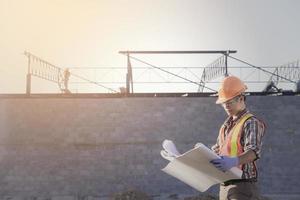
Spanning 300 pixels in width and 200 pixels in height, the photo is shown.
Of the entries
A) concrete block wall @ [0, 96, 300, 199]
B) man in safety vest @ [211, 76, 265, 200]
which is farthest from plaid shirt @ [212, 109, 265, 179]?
concrete block wall @ [0, 96, 300, 199]

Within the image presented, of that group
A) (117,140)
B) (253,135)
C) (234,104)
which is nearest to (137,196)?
(117,140)

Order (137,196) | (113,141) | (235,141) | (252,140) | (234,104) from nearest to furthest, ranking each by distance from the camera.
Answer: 1. (252,140)
2. (235,141)
3. (234,104)
4. (137,196)
5. (113,141)

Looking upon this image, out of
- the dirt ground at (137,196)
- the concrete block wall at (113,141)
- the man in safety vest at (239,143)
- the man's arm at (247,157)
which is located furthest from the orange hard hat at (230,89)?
the concrete block wall at (113,141)

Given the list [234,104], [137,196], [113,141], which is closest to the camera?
[234,104]

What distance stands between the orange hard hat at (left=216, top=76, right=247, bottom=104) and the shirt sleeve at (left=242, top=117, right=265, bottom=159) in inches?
8.1

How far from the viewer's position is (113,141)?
12609 mm

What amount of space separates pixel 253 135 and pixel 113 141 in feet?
29.9

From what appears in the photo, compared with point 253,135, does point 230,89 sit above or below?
above

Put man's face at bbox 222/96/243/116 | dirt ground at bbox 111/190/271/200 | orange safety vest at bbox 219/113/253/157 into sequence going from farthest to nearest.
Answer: dirt ground at bbox 111/190/271/200 → man's face at bbox 222/96/243/116 → orange safety vest at bbox 219/113/253/157

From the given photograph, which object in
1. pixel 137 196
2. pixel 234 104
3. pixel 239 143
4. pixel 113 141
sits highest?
pixel 234 104

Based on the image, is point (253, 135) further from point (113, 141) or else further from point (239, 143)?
point (113, 141)

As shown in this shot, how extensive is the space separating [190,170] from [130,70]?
9874 millimetres

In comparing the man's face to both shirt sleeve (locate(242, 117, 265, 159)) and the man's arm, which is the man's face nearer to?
shirt sleeve (locate(242, 117, 265, 159))

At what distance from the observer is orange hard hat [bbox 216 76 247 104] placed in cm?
378
